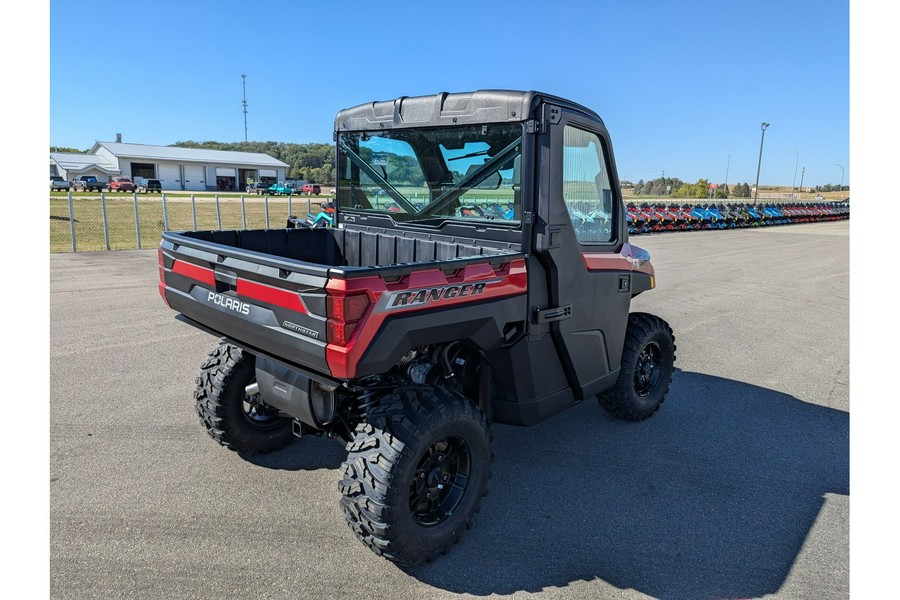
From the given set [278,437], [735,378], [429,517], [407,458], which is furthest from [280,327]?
[735,378]

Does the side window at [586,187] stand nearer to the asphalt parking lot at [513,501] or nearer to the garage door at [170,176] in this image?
the asphalt parking lot at [513,501]

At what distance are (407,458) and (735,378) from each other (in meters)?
4.52

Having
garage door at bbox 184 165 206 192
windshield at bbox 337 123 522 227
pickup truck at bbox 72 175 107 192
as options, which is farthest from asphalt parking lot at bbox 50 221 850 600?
garage door at bbox 184 165 206 192

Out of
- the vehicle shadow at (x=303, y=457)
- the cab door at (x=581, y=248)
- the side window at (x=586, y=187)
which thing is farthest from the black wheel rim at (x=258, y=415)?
the side window at (x=586, y=187)

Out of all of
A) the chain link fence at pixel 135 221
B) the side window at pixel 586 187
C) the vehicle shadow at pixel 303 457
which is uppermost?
the chain link fence at pixel 135 221

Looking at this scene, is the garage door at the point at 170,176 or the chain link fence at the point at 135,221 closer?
the chain link fence at the point at 135,221

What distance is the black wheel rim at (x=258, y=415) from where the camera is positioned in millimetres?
3836

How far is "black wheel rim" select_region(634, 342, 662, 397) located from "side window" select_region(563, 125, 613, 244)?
3.97 feet

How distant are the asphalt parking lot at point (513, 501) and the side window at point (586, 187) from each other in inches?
64.4

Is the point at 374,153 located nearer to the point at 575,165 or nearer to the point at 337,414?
the point at 575,165

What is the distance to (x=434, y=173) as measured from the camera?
12.5 feet

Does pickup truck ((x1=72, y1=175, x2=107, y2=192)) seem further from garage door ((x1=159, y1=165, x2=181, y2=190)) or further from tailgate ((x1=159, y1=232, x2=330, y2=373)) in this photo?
tailgate ((x1=159, y1=232, x2=330, y2=373))

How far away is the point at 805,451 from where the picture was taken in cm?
433

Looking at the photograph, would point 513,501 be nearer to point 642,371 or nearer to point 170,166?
point 642,371
